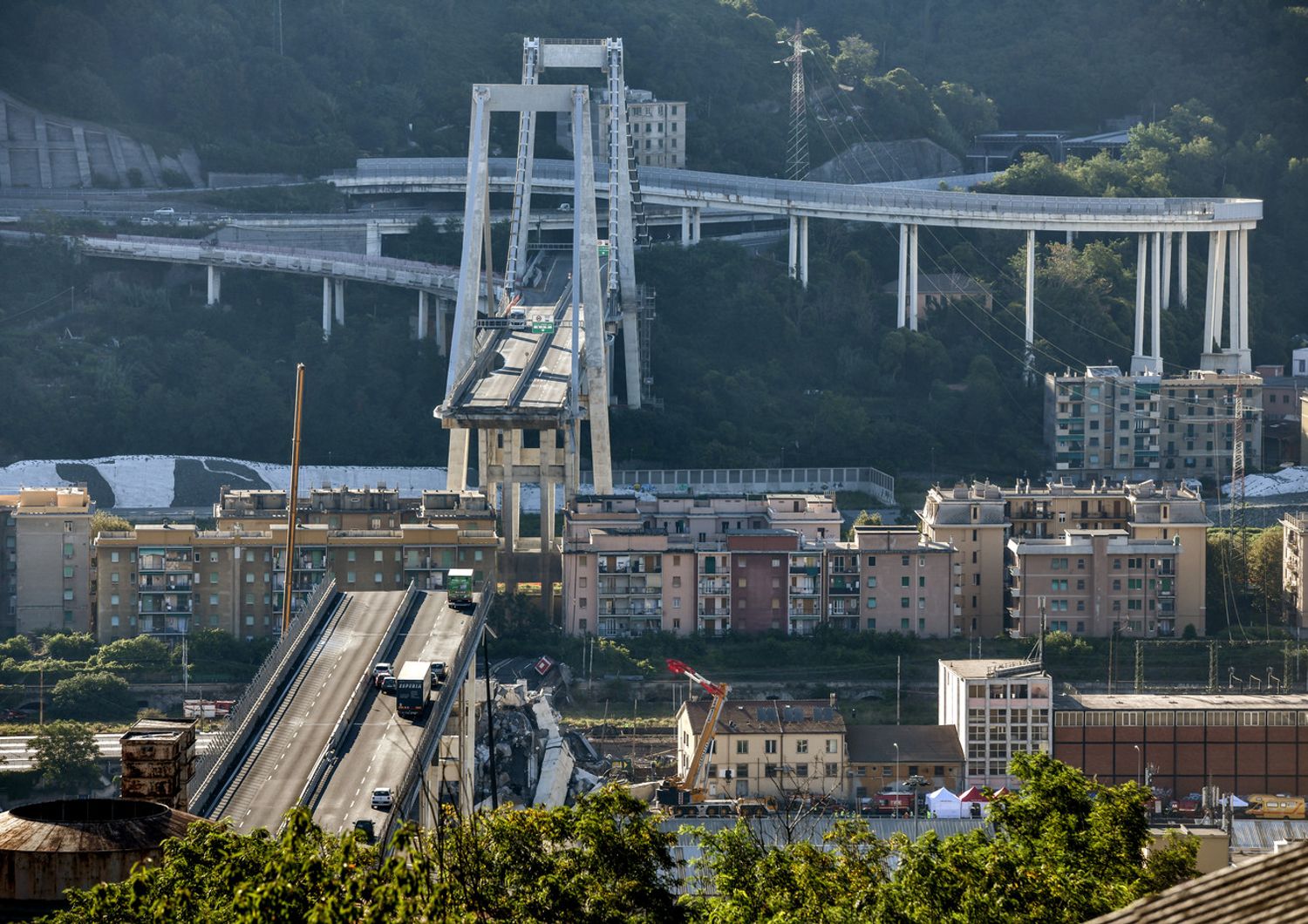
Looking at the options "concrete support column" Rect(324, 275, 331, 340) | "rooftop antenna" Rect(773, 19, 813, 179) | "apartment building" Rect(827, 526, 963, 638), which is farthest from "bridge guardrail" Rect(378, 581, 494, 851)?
"rooftop antenna" Rect(773, 19, 813, 179)

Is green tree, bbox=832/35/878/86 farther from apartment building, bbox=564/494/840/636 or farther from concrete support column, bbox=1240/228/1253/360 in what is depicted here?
apartment building, bbox=564/494/840/636

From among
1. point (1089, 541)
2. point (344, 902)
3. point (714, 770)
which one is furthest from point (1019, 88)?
point (344, 902)

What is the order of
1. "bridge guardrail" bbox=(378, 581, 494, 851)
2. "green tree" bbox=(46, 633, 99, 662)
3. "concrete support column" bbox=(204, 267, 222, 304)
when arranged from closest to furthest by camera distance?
"bridge guardrail" bbox=(378, 581, 494, 851)
"green tree" bbox=(46, 633, 99, 662)
"concrete support column" bbox=(204, 267, 222, 304)

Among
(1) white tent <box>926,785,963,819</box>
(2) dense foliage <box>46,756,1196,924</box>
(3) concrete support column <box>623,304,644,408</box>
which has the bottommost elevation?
(1) white tent <box>926,785,963,819</box>

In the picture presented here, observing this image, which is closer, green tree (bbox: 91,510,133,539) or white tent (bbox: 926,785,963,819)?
white tent (bbox: 926,785,963,819)

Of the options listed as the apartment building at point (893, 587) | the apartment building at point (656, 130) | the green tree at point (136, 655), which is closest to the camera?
the green tree at point (136, 655)

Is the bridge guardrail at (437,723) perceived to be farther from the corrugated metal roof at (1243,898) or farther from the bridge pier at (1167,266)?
the bridge pier at (1167,266)

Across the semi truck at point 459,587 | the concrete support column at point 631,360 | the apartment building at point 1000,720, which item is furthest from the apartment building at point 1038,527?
the concrete support column at point 631,360

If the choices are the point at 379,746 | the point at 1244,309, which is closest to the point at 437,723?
the point at 379,746
